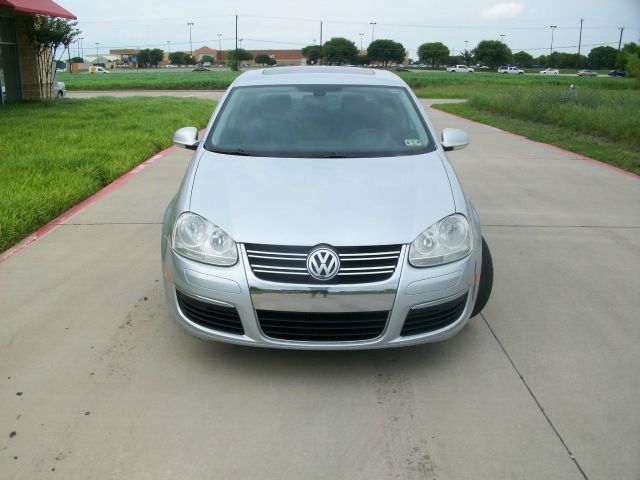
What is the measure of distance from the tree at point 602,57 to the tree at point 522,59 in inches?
780

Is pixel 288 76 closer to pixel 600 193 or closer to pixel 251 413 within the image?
pixel 251 413

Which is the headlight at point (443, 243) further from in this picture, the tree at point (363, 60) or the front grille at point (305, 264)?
the tree at point (363, 60)

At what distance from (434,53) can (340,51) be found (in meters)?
37.9

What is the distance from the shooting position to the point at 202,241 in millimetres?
3363

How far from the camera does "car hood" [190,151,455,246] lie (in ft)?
10.7

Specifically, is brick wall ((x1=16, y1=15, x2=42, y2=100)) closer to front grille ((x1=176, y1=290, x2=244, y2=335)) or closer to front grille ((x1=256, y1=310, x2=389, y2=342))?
front grille ((x1=176, y1=290, x2=244, y2=335))

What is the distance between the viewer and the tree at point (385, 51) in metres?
117

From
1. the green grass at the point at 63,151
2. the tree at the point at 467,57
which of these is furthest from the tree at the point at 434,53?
the green grass at the point at 63,151

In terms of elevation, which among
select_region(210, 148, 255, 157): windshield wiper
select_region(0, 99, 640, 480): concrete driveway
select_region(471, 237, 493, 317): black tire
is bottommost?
select_region(0, 99, 640, 480): concrete driveway

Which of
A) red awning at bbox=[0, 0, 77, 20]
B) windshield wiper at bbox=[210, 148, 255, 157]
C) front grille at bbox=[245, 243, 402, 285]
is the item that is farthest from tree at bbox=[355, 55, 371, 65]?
front grille at bbox=[245, 243, 402, 285]

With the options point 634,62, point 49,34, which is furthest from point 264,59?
point 49,34

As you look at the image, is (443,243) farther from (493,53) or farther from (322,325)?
(493,53)

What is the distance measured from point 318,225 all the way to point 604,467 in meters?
1.69

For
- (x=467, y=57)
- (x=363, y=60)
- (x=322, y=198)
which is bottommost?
(x=322, y=198)
